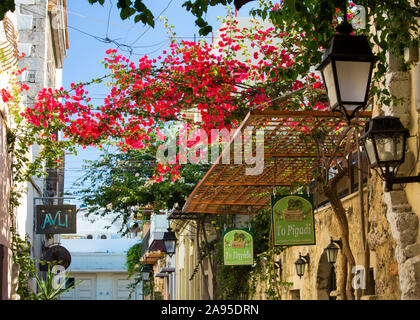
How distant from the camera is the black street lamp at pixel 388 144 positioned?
5.67m

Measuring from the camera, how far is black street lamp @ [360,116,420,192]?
5672mm

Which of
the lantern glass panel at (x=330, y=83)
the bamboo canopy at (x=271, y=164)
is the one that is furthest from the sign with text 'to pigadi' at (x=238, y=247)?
the lantern glass panel at (x=330, y=83)

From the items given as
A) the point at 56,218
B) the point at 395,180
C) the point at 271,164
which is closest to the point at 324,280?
the point at 271,164

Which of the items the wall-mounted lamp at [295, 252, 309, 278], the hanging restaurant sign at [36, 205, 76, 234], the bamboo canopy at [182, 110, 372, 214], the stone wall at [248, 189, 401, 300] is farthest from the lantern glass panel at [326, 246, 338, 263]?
the hanging restaurant sign at [36, 205, 76, 234]

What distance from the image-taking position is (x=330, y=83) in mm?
4840

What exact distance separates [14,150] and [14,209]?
3.50 ft

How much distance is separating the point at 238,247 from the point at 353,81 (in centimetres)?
883

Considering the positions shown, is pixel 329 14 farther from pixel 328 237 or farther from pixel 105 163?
pixel 105 163

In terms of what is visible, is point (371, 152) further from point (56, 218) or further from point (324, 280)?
point (56, 218)

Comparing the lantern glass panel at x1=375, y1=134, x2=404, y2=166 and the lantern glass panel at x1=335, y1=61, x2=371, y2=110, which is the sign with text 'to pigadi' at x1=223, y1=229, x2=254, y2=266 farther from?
the lantern glass panel at x1=335, y1=61, x2=371, y2=110

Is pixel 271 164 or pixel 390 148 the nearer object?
pixel 390 148

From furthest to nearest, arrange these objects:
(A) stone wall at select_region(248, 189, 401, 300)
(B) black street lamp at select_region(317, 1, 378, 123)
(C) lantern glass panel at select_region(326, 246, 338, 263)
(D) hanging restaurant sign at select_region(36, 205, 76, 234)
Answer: (D) hanging restaurant sign at select_region(36, 205, 76, 234) → (C) lantern glass panel at select_region(326, 246, 338, 263) → (A) stone wall at select_region(248, 189, 401, 300) → (B) black street lamp at select_region(317, 1, 378, 123)

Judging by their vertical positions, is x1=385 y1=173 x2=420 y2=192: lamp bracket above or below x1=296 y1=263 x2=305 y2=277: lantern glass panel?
above
